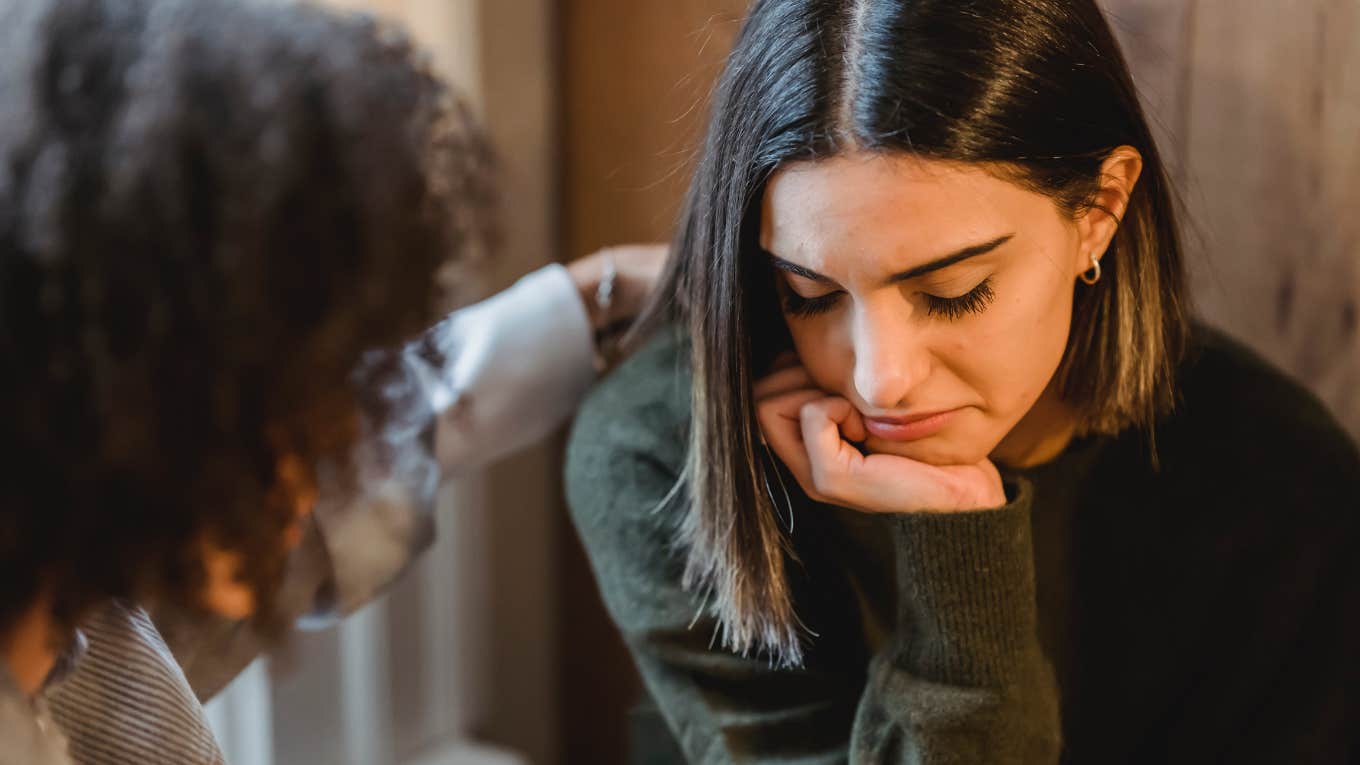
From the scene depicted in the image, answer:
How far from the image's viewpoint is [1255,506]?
107cm

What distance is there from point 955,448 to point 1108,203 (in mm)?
209

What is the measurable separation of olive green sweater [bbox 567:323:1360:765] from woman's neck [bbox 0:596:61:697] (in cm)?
46

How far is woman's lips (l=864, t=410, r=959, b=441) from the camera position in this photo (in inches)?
37.8

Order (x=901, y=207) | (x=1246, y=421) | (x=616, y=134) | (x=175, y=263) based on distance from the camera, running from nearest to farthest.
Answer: (x=175, y=263) < (x=901, y=207) < (x=1246, y=421) < (x=616, y=134)

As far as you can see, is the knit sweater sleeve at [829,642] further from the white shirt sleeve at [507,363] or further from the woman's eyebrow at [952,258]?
the woman's eyebrow at [952,258]

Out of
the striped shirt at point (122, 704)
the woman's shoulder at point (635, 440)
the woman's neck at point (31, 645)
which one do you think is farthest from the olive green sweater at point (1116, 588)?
the woman's neck at point (31, 645)

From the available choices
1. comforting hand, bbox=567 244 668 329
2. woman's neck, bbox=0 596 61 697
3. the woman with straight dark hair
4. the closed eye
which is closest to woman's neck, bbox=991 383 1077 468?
the woman with straight dark hair

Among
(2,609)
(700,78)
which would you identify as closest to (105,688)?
(2,609)

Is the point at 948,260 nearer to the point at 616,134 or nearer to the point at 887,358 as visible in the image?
the point at 887,358

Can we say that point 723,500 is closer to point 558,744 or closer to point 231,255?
point 231,255

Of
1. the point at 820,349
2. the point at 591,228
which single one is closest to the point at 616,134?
the point at 591,228

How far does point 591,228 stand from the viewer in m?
1.60

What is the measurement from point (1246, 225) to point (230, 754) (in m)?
1.10

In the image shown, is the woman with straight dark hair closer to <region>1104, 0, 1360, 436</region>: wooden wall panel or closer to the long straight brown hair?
the long straight brown hair
